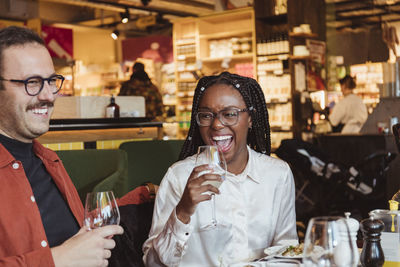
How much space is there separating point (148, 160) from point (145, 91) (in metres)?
4.04

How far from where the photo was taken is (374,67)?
41.1 ft

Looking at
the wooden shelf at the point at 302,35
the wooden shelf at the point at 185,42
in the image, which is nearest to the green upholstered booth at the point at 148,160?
the wooden shelf at the point at 302,35

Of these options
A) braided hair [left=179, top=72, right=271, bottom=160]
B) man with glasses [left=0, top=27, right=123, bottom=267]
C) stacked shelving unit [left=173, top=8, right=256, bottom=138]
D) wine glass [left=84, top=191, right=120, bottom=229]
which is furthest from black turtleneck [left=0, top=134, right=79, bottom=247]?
stacked shelving unit [left=173, top=8, right=256, bottom=138]

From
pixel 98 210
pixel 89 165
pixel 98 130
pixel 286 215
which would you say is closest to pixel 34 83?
pixel 98 210

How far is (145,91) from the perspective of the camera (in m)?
7.60

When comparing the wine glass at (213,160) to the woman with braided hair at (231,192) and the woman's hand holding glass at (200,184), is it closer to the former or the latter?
the woman's hand holding glass at (200,184)

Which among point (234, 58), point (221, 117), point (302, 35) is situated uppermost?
point (302, 35)

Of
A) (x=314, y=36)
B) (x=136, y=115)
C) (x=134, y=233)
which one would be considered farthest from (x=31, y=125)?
(x=314, y=36)

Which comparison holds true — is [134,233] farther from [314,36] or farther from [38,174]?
[314,36]

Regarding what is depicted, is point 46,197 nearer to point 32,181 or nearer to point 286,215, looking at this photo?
point 32,181

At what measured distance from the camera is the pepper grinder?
4.91ft

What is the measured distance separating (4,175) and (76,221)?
1.15 ft

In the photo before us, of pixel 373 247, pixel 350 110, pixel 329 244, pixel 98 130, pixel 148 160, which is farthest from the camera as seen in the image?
pixel 350 110

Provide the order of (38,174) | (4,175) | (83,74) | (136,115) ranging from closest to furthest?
1. (4,175)
2. (38,174)
3. (136,115)
4. (83,74)
